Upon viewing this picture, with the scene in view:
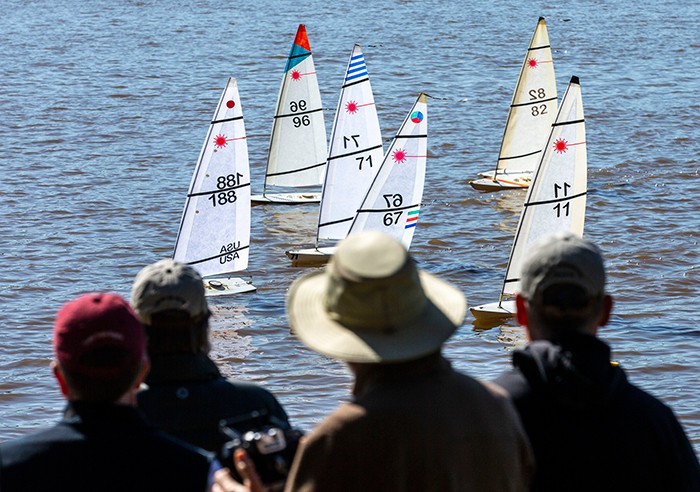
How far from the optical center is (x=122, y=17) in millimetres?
63406

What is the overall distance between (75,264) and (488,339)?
8578mm

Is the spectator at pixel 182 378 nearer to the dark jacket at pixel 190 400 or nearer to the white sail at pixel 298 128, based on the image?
the dark jacket at pixel 190 400

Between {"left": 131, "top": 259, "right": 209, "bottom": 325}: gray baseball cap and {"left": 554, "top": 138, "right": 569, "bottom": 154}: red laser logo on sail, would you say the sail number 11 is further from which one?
{"left": 131, "top": 259, "right": 209, "bottom": 325}: gray baseball cap

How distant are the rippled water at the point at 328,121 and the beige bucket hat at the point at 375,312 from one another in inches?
398

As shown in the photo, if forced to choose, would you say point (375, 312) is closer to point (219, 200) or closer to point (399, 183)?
point (219, 200)

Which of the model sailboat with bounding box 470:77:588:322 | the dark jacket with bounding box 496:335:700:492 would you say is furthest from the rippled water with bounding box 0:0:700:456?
the dark jacket with bounding box 496:335:700:492

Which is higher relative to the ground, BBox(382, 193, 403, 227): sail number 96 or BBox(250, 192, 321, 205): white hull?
BBox(382, 193, 403, 227): sail number 96

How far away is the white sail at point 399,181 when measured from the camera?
65.1ft

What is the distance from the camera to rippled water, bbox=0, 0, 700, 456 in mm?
17734

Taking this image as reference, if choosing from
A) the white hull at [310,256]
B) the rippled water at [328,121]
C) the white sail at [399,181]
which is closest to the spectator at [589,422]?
the rippled water at [328,121]

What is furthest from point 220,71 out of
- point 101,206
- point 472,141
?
point 101,206

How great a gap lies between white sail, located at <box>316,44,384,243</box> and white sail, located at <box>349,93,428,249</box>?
6.24 ft

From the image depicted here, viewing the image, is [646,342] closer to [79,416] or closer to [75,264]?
[75,264]

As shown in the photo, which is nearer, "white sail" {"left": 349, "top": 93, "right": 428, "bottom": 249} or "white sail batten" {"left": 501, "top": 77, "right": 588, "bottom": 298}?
"white sail batten" {"left": 501, "top": 77, "right": 588, "bottom": 298}
